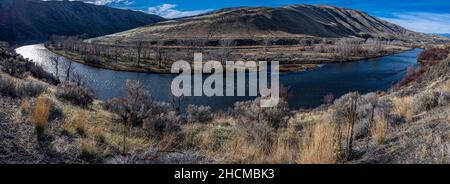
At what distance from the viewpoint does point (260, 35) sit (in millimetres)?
178500

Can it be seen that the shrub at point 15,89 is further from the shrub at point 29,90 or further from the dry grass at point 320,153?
the dry grass at point 320,153

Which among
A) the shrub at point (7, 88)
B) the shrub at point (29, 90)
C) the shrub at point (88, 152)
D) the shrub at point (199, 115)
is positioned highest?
the shrub at point (7, 88)

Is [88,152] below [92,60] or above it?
below

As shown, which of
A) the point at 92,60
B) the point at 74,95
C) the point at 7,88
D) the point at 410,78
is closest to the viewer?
the point at 7,88

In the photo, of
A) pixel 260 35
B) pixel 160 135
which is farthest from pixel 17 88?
pixel 260 35

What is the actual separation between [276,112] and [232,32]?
6635 inches

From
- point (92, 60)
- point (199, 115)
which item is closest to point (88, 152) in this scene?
point (199, 115)

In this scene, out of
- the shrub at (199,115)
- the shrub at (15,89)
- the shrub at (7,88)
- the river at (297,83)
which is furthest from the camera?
the river at (297,83)

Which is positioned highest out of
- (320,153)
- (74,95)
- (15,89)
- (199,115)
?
(15,89)

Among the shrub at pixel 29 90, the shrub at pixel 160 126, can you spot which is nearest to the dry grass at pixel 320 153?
the shrub at pixel 160 126

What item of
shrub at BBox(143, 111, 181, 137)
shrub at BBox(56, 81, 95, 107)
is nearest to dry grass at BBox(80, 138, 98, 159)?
shrub at BBox(143, 111, 181, 137)

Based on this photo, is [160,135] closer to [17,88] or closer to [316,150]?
[316,150]

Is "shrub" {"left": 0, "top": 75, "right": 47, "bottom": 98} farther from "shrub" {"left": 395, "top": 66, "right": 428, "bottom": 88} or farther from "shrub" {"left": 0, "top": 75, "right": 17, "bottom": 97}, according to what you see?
"shrub" {"left": 395, "top": 66, "right": 428, "bottom": 88}

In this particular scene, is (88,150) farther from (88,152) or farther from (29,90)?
(29,90)
